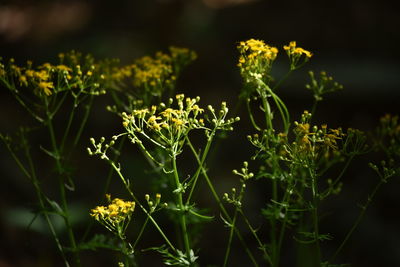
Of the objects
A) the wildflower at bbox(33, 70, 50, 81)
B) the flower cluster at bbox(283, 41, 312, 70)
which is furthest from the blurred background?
the wildflower at bbox(33, 70, 50, 81)

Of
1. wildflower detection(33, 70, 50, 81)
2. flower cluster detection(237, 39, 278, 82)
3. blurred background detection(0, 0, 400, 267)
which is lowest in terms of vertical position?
blurred background detection(0, 0, 400, 267)

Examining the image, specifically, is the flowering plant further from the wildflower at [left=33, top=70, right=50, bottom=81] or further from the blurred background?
the blurred background

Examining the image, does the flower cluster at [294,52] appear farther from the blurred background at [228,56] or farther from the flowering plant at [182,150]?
the blurred background at [228,56]

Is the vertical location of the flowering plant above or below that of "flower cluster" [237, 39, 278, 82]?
below

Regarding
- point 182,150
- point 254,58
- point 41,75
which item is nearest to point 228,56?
point 254,58

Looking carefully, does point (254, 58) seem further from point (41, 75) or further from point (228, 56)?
point (228, 56)

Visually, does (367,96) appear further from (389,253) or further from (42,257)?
(42,257)

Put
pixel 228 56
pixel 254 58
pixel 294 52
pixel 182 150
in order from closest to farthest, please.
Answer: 1. pixel 182 150
2. pixel 254 58
3. pixel 294 52
4. pixel 228 56

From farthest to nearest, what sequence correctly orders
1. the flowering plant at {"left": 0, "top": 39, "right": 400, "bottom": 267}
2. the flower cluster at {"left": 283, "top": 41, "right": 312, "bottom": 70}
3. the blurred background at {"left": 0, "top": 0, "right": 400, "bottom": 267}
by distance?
the blurred background at {"left": 0, "top": 0, "right": 400, "bottom": 267}, the flower cluster at {"left": 283, "top": 41, "right": 312, "bottom": 70}, the flowering plant at {"left": 0, "top": 39, "right": 400, "bottom": 267}

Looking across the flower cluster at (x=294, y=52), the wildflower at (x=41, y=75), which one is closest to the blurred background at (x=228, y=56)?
the flower cluster at (x=294, y=52)

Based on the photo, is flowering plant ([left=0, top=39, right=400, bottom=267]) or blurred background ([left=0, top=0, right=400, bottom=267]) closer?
flowering plant ([left=0, top=39, right=400, bottom=267])

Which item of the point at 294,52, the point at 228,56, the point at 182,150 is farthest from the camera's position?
the point at 228,56
